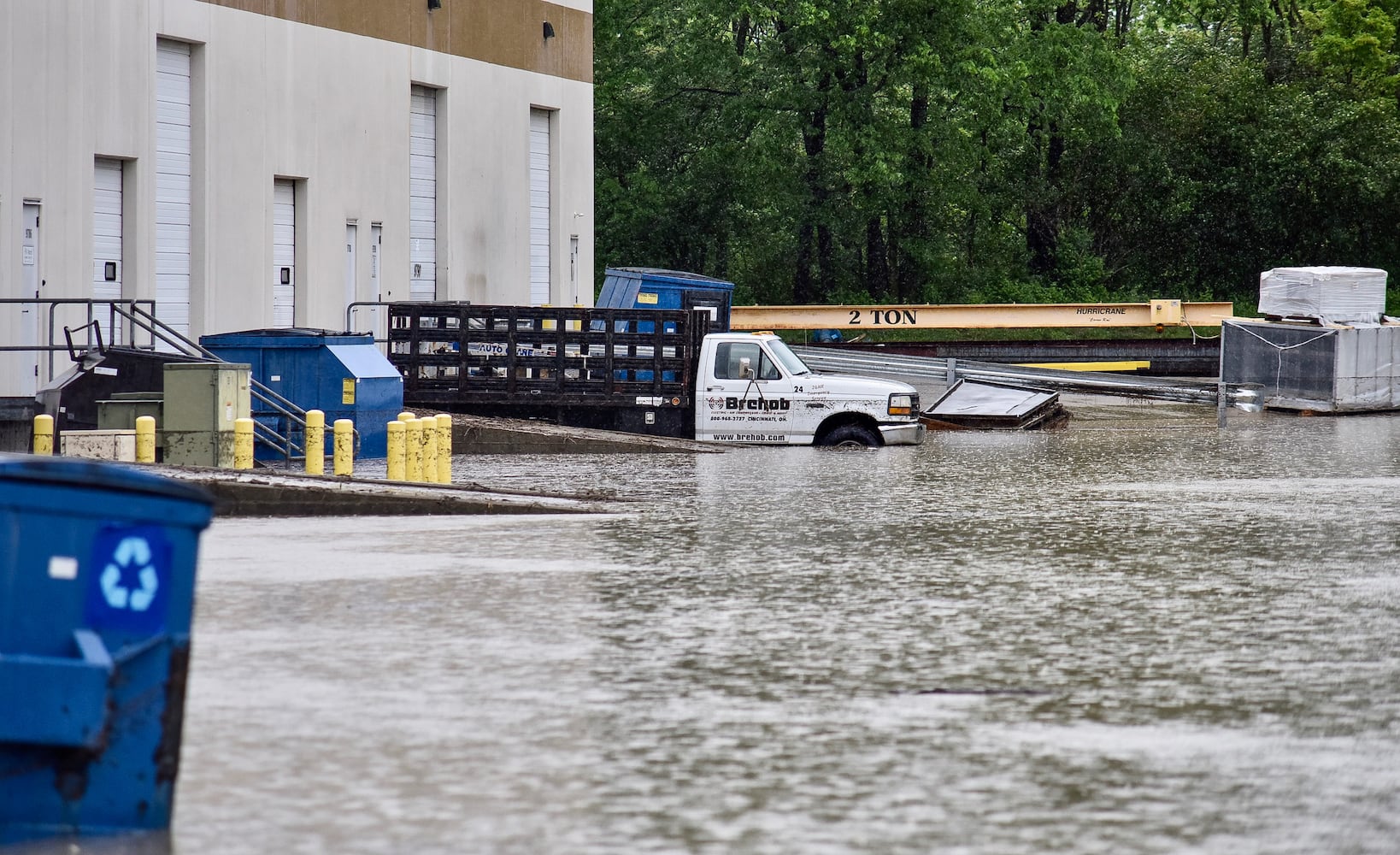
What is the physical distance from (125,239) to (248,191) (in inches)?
109

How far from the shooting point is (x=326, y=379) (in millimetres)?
23516

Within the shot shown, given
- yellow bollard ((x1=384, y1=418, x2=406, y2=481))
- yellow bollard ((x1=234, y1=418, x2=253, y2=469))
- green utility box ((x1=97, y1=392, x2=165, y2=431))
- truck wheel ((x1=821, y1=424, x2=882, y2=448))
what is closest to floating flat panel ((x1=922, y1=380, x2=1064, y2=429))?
truck wheel ((x1=821, y1=424, x2=882, y2=448))

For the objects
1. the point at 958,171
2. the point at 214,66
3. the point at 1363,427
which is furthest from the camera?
the point at 958,171

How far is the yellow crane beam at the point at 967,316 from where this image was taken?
47.4 m

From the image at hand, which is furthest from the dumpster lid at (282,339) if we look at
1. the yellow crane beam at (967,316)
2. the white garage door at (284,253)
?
the yellow crane beam at (967,316)

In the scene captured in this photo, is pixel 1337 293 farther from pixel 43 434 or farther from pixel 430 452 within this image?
pixel 43 434

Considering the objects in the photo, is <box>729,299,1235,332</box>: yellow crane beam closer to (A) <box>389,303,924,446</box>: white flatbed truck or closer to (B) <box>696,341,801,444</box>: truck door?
(A) <box>389,303,924,446</box>: white flatbed truck

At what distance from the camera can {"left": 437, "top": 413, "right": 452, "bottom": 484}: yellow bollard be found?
19391 millimetres

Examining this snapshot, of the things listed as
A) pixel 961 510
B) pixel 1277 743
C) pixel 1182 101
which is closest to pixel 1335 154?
pixel 1182 101

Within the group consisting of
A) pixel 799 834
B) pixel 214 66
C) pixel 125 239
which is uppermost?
pixel 214 66

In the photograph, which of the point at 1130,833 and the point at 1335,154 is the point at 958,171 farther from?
the point at 1130,833

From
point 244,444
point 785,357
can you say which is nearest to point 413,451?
point 244,444

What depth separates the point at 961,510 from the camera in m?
17.7

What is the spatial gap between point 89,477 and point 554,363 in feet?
71.3
